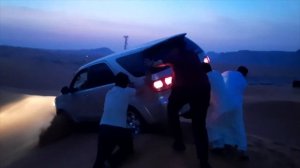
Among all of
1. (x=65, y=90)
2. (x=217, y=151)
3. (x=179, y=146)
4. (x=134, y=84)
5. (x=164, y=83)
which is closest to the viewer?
(x=179, y=146)

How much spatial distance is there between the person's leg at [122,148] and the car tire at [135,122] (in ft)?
3.19

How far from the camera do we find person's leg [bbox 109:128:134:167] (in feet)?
26.2

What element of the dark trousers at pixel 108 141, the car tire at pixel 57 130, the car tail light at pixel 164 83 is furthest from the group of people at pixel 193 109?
the car tire at pixel 57 130

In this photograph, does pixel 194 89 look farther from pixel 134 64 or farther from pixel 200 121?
pixel 134 64

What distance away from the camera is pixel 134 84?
9.16m

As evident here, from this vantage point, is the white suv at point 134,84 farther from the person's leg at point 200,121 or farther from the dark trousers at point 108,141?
the person's leg at point 200,121

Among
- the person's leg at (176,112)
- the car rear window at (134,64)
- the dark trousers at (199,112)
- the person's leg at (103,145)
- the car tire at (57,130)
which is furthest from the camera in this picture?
the car tire at (57,130)

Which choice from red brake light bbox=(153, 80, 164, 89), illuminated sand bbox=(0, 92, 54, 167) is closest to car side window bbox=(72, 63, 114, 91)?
red brake light bbox=(153, 80, 164, 89)

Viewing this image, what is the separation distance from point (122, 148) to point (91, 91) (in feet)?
8.01

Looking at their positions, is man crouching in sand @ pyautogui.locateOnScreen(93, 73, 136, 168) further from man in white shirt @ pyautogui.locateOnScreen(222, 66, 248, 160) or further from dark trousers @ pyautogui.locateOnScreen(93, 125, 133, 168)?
man in white shirt @ pyautogui.locateOnScreen(222, 66, 248, 160)

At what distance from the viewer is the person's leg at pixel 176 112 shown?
7695 mm

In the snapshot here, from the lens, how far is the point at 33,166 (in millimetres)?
9578

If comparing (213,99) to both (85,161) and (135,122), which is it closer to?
(135,122)

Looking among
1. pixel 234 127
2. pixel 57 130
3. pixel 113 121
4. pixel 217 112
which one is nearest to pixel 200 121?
pixel 217 112
